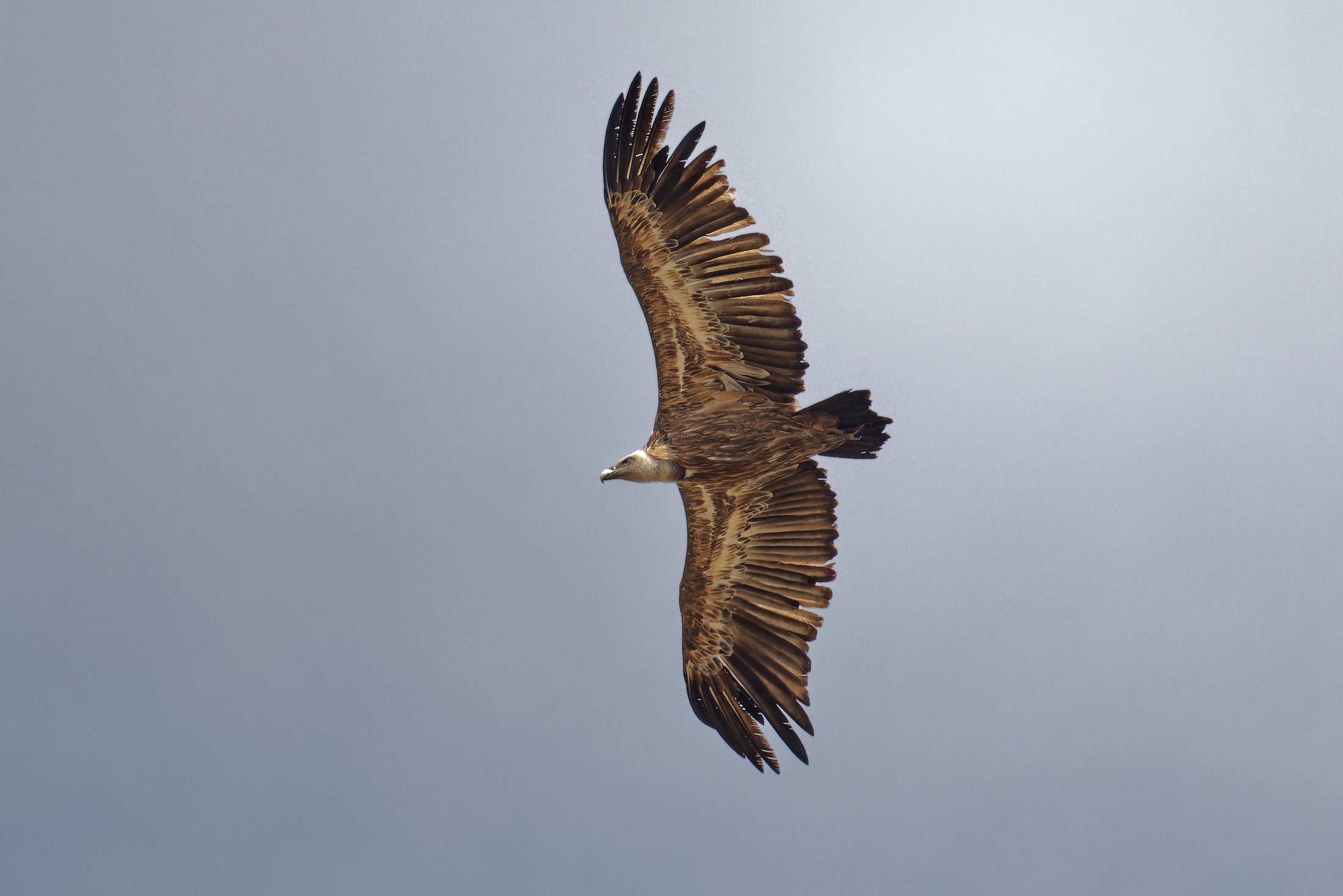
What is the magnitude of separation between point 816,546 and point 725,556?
1024 mm

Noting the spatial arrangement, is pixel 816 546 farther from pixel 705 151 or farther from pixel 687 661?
pixel 705 151

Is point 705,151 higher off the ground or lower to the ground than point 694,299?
higher

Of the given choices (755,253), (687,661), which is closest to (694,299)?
(755,253)

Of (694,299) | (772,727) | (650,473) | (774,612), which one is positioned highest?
(694,299)

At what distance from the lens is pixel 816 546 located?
43.3 feet

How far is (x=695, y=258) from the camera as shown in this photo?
1195 centimetres

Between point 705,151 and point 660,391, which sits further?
point 660,391

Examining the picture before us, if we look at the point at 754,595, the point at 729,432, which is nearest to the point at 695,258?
the point at 729,432

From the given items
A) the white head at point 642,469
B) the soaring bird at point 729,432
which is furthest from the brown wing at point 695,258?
the white head at point 642,469

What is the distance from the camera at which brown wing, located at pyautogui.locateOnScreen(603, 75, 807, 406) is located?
11.8 m

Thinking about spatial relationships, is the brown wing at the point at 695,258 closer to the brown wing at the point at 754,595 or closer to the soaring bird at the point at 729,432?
the soaring bird at the point at 729,432

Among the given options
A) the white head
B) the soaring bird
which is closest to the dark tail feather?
the soaring bird

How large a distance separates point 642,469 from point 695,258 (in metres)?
2.35

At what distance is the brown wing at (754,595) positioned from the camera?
1299 centimetres
